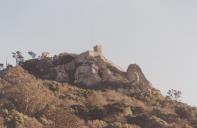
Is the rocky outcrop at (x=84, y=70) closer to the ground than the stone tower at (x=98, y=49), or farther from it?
closer to the ground

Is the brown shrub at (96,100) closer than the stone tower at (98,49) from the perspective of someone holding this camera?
Yes

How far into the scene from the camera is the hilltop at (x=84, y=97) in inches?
3748

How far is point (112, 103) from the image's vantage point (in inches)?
4611

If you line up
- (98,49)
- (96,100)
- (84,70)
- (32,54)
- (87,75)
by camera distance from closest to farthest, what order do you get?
1. (96,100)
2. (87,75)
3. (84,70)
4. (98,49)
5. (32,54)

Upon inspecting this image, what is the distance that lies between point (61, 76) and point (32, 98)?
32.9 m

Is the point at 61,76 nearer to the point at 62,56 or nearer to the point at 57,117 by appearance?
the point at 62,56

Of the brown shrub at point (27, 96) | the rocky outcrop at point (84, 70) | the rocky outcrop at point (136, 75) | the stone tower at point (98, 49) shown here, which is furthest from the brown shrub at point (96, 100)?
the stone tower at point (98, 49)

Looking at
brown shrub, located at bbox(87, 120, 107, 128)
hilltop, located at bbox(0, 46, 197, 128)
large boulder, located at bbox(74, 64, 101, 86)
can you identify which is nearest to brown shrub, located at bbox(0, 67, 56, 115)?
hilltop, located at bbox(0, 46, 197, 128)

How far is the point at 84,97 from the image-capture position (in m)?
120

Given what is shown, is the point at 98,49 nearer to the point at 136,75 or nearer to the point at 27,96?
the point at 136,75

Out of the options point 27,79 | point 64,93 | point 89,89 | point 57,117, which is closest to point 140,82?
point 89,89

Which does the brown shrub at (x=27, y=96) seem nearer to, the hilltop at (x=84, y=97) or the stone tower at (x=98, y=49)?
the hilltop at (x=84, y=97)

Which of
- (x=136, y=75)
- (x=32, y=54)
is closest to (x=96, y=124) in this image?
(x=136, y=75)

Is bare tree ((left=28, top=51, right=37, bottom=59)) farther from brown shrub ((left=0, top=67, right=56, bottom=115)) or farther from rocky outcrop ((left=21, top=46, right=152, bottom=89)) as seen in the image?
brown shrub ((left=0, top=67, right=56, bottom=115))
